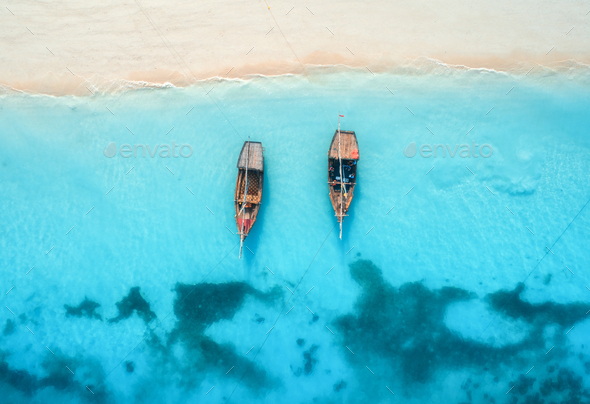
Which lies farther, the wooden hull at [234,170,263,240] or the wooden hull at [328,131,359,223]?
the wooden hull at [234,170,263,240]

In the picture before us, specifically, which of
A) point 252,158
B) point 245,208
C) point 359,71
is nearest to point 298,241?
point 245,208

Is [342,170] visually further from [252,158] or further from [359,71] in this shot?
[359,71]

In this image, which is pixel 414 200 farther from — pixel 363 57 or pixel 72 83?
pixel 72 83

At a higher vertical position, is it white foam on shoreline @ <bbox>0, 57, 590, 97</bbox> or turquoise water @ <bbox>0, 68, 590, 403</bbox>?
white foam on shoreline @ <bbox>0, 57, 590, 97</bbox>

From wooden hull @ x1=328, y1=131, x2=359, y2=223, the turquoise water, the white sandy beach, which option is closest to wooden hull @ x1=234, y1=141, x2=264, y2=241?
the turquoise water

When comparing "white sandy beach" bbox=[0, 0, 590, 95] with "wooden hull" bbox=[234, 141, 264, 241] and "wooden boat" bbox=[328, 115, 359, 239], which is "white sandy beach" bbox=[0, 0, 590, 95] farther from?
"wooden hull" bbox=[234, 141, 264, 241]

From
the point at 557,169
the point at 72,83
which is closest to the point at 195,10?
the point at 72,83
